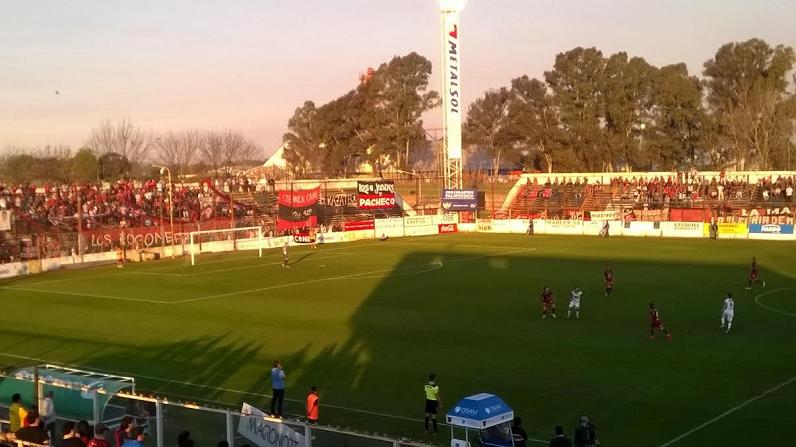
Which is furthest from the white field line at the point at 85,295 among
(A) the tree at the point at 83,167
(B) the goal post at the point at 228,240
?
(A) the tree at the point at 83,167

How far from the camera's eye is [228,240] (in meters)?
63.8

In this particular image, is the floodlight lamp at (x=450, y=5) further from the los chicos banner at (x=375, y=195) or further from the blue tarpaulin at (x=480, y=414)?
the blue tarpaulin at (x=480, y=414)

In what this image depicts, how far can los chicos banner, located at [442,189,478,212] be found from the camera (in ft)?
254

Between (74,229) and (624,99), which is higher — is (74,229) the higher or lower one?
the lower one

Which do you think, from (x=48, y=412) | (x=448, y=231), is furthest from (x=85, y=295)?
(x=448, y=231)

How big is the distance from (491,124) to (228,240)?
211ft

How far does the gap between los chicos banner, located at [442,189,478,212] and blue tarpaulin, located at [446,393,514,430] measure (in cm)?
6249

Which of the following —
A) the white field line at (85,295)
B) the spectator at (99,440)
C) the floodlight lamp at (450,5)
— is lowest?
the white field line at (85,295)

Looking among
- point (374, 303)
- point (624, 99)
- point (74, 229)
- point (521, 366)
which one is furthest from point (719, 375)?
point (624, 99)

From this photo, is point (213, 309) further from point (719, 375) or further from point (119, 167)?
point (119, 167)

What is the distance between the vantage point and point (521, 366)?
24.8 metres

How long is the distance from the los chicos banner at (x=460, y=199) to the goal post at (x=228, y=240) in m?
19.5

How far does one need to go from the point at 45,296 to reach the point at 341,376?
23354 millimetres

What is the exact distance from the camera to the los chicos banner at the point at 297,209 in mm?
69125
